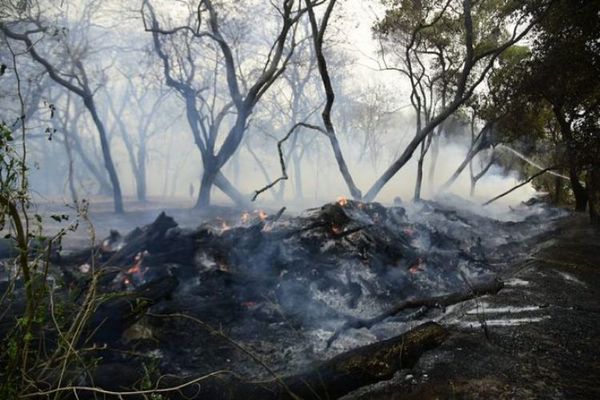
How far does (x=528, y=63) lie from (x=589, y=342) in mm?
11249

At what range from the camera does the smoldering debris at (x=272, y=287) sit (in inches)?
168

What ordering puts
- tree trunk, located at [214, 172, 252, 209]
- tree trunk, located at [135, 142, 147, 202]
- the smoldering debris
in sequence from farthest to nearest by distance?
tree trunk, located at [135, 142, 147, 202]
tree trunk, located at [214, 172, 252, 209]
the smoldering debris

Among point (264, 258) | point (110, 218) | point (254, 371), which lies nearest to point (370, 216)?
point (264, 258)

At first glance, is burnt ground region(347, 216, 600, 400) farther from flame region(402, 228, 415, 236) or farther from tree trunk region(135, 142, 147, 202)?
tree trunk region(135, 142, 147, 202)

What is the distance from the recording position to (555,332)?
11.0 ft

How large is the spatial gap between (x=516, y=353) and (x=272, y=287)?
140 inches

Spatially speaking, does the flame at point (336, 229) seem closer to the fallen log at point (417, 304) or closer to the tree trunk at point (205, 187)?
the fallen log at point (417, 304)

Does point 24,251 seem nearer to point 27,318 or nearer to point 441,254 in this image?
point 27,318

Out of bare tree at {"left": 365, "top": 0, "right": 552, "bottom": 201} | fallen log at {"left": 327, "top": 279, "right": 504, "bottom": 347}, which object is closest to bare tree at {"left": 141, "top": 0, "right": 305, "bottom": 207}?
bare tree at {"left": 365, "top": 0, "right": 552, "bottom": 201}

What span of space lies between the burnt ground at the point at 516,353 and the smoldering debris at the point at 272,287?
427 mm

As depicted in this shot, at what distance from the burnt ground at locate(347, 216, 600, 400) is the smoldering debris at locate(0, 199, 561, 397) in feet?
1.40

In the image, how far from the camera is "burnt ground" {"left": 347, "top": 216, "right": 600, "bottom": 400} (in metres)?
2.42

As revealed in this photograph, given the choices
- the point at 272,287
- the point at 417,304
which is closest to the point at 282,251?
the point at 272,287

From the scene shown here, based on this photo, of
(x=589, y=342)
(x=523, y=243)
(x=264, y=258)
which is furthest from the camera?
(x=523, y=243)
